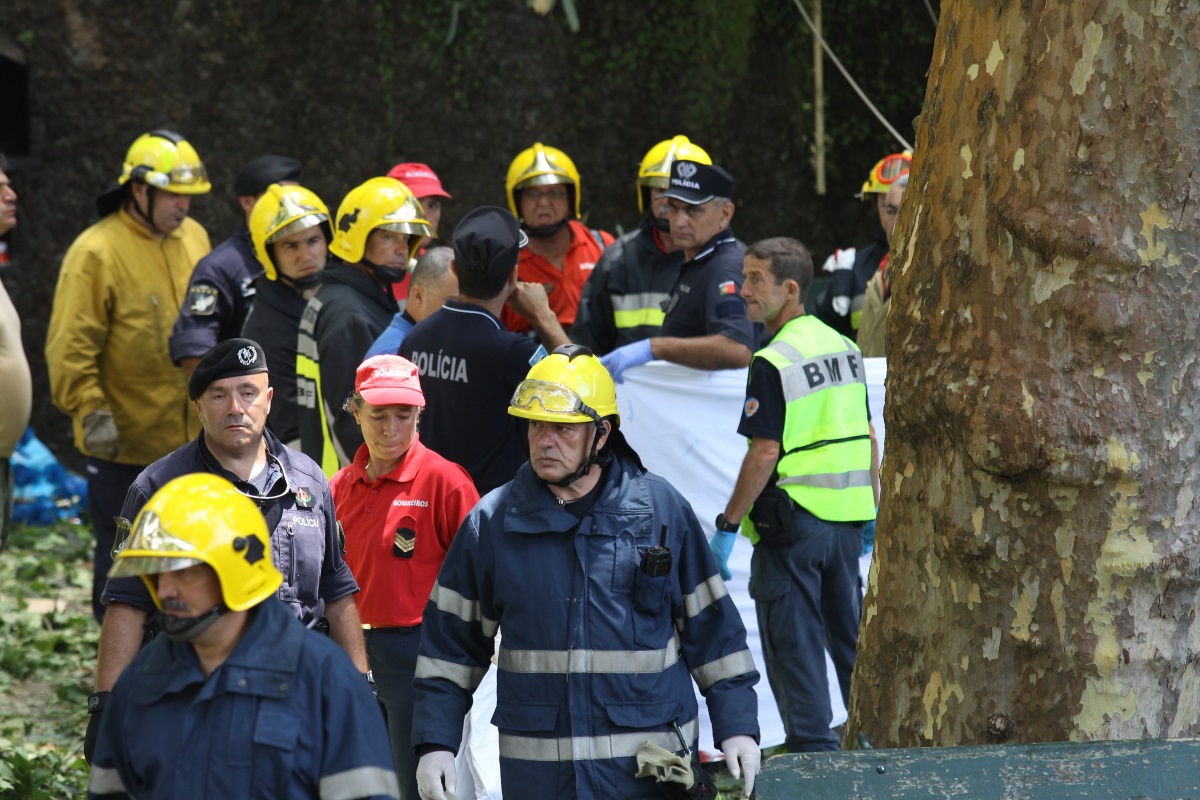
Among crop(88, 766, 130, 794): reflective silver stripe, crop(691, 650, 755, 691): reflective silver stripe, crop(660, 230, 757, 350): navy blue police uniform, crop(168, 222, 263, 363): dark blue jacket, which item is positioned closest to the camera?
crop(88, 766, 130, 794): reflective silver stripe

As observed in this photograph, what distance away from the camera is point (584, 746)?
349 centimetres

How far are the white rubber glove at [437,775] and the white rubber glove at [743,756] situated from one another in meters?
0.70

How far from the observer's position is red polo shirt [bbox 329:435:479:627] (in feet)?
14.5

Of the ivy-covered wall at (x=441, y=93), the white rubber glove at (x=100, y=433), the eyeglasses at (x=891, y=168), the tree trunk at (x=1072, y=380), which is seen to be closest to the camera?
the tree trunk at (x=1072, y=380)

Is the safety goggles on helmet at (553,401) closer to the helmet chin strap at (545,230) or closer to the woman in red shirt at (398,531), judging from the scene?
the woman in red shirt at (398,531)

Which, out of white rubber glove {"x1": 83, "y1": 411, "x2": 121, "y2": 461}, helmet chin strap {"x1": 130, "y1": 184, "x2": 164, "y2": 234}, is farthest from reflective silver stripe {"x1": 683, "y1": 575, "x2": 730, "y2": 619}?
helmet chin strap {"x1": 130, "y1": 184, "x2": 164, "y2": 234}

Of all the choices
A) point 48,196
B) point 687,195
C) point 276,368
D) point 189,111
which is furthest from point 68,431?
point 687,195

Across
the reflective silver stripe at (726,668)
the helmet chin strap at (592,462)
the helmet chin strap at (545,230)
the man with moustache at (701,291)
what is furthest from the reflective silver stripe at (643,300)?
the reflective silver stripe at (726,668)

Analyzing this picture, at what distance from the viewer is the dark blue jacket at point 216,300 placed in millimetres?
6590

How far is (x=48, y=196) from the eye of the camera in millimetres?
10062

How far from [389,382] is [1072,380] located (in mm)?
2132

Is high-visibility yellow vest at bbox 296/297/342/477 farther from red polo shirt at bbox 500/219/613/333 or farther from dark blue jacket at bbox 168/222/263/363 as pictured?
red polo shirt at bbox 500/219/613/333

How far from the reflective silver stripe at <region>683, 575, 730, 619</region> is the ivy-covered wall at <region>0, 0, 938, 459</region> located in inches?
267

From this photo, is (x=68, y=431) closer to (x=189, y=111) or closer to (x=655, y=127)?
(x=189, y=111)
